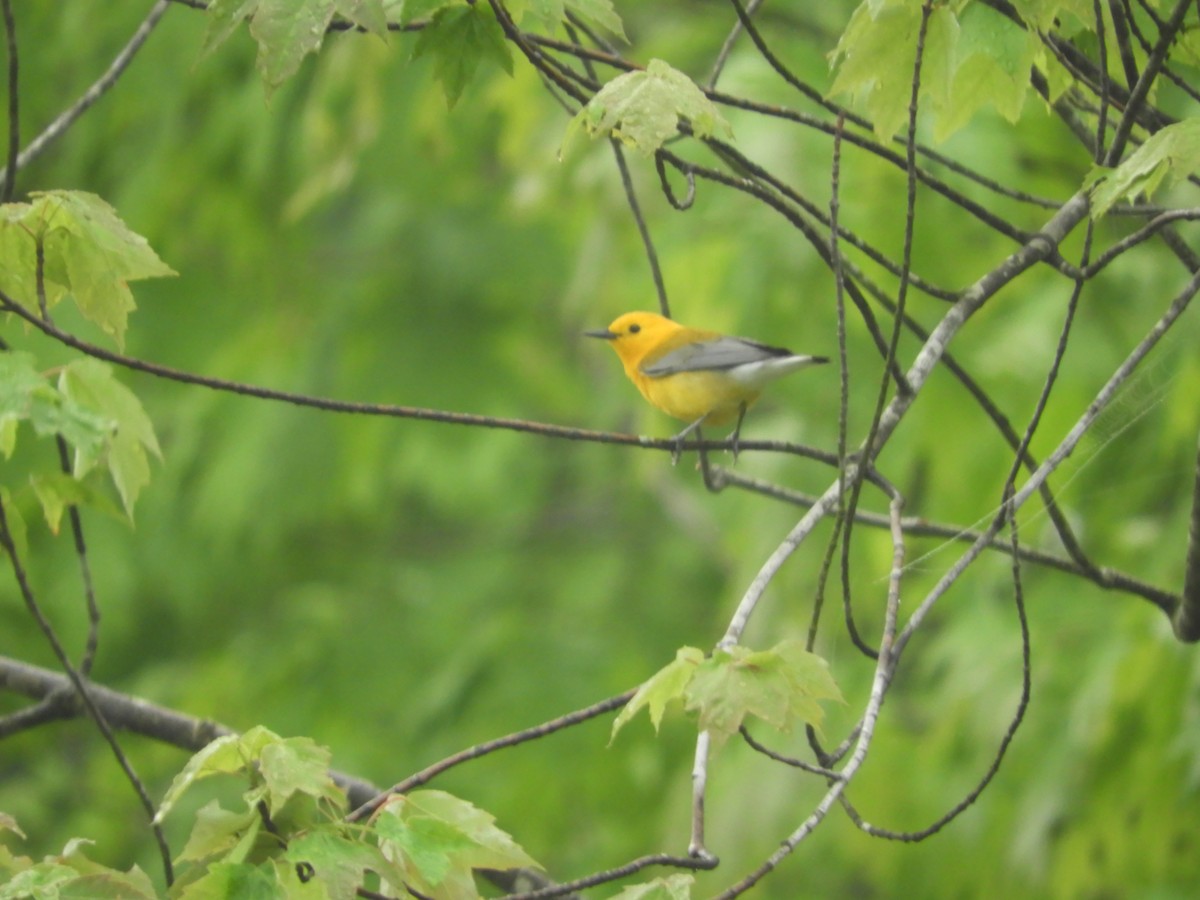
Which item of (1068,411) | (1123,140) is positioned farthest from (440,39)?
(1068,411)

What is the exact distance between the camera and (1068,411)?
15.6 feet

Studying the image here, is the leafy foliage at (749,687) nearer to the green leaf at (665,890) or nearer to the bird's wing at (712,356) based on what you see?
the green leaf at (665,890)

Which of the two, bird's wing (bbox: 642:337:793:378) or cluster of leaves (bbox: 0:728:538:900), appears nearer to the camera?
cluster of leaves (bbox: 0:728:538:900)

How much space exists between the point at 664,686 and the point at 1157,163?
1.03 meters

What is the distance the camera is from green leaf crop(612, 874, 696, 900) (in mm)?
1788

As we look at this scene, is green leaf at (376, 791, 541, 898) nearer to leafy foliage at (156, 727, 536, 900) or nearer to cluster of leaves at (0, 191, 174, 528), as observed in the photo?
leafy foliage at (156, 727, 536, 900)

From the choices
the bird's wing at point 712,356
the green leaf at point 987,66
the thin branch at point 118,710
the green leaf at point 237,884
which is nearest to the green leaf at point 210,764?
the green leaf at point 237,884

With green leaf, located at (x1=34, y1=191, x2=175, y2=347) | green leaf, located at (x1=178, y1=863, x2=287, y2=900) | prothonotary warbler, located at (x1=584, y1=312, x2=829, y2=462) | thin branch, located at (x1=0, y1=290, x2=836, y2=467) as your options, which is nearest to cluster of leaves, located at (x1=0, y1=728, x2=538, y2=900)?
green leaf, located at (x1=178, y1=863, x2=287, y2=900)

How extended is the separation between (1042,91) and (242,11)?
1.50m

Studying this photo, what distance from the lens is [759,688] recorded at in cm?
185

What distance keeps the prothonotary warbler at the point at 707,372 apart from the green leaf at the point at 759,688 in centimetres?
199

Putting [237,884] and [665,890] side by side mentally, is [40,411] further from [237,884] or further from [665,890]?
[665,890]

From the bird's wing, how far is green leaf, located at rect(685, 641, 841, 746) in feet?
7.55

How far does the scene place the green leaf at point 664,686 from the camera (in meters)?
1.94
